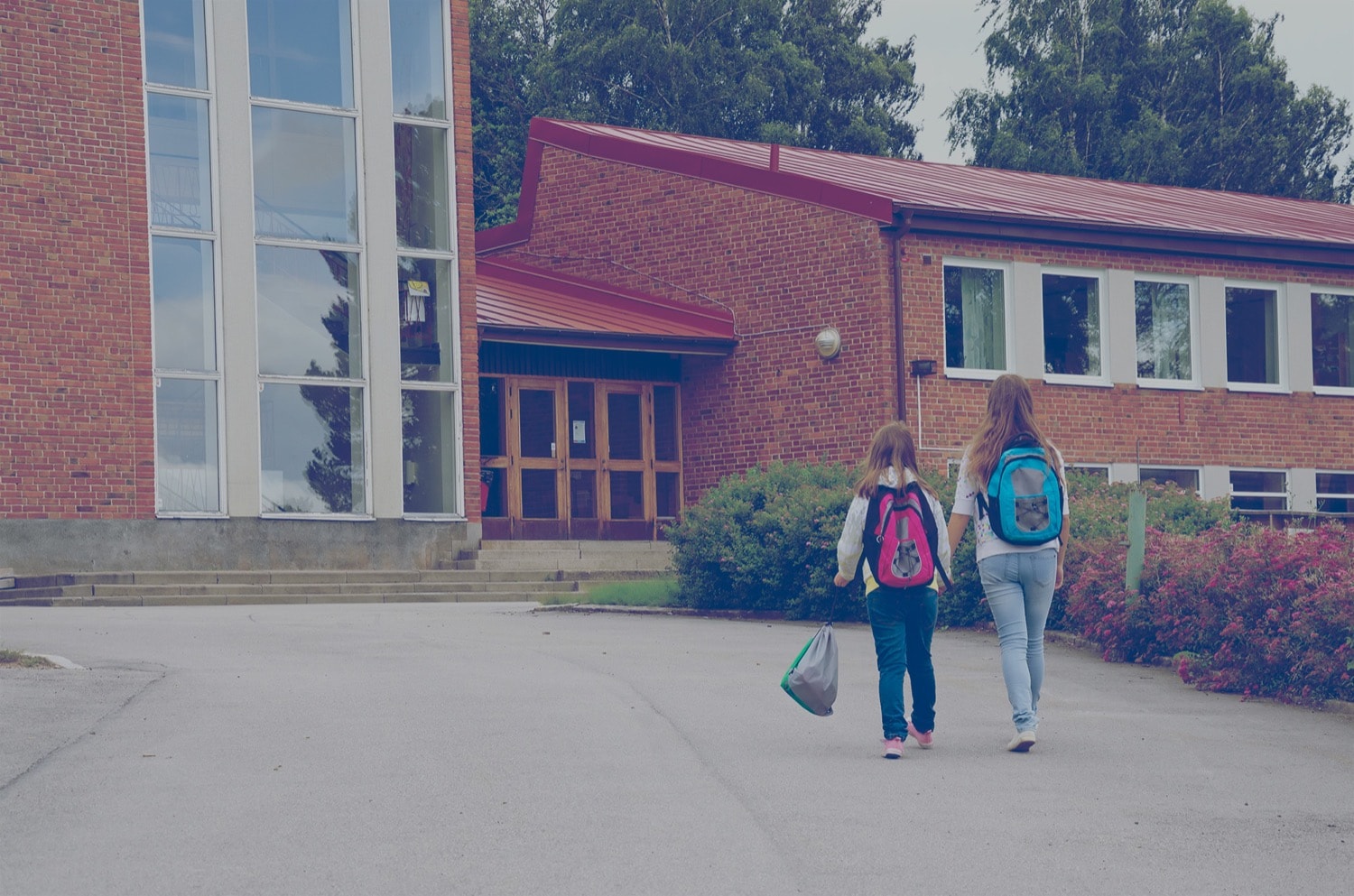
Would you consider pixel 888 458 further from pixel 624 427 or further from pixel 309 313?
pixel 624 427

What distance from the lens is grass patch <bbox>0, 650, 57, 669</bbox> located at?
11.6m

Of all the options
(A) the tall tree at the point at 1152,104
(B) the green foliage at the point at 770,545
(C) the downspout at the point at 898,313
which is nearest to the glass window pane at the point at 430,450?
(C) the downspout at the point at 898,313

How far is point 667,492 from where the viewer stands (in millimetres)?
26875

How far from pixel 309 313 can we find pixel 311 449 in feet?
5.46

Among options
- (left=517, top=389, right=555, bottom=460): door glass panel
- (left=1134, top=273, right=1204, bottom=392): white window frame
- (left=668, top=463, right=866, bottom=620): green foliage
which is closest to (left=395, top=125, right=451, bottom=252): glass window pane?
(left=517, top=389, right=555, bottom=460): door glass panel

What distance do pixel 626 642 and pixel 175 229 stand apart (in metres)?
10.1

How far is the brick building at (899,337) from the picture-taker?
24016 mm

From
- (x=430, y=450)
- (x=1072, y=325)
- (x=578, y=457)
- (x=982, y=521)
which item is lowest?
(x=982, y=521)

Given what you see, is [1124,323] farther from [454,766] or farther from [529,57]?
[529,57]

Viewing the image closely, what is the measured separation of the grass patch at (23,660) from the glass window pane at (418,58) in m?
13.0

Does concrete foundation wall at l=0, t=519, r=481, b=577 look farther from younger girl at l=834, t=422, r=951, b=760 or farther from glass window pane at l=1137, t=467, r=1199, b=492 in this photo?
younger girl at l=834, t=422, r=951, b=760

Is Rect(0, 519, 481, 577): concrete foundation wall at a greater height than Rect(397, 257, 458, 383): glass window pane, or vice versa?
Rect(397, 257, 458, 383): glass window pane

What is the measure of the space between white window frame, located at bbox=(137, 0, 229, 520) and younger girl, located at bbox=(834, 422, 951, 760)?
45.1 ft

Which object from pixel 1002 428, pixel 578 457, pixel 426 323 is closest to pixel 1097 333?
pixel 578 457
